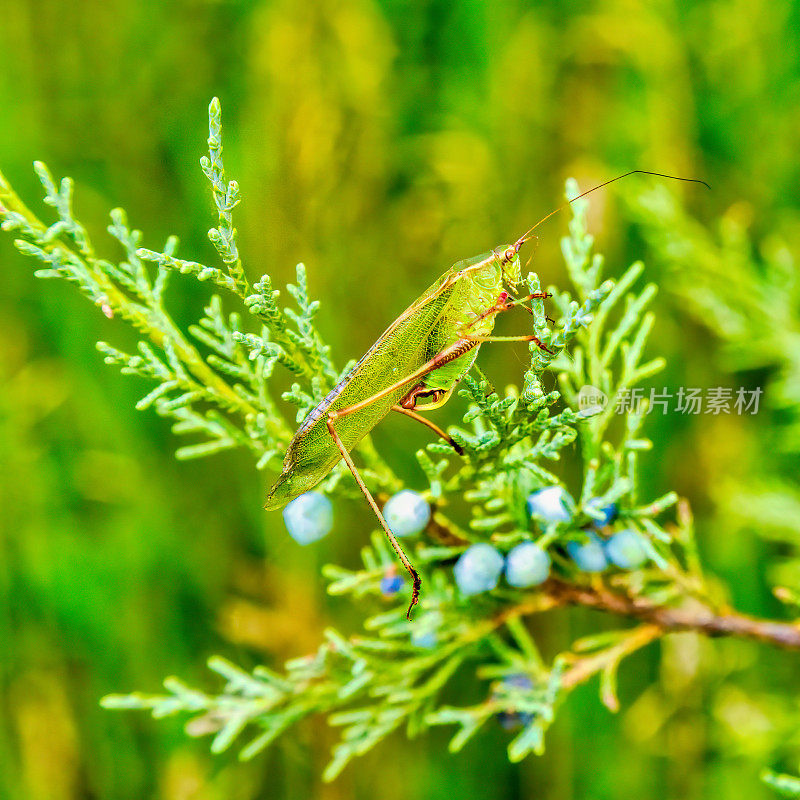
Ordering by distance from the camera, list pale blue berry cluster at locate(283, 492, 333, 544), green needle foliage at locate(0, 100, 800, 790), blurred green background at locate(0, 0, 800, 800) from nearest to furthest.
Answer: green needle foliage at locate(0, 100, 800, 790), pale blue berry cluster at locate(283, 492, 333, 544), blurred green background at locate(0, 0, 800, 800)

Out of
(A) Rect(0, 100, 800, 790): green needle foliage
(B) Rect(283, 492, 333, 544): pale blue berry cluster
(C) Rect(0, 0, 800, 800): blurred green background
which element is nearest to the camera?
(A) Rect(0, 100, 800, 790): green needle foliage

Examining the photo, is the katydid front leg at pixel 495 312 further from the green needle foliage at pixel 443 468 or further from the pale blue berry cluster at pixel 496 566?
the pale blue berry cluster at pixel 496 566

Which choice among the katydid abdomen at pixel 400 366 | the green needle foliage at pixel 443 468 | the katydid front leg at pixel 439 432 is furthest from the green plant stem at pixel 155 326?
the katydid front leg at pixel 439 432

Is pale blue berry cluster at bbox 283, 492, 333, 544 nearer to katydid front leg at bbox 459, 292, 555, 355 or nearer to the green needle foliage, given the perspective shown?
the green needle foliage

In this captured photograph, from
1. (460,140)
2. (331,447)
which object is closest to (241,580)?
(331,447)

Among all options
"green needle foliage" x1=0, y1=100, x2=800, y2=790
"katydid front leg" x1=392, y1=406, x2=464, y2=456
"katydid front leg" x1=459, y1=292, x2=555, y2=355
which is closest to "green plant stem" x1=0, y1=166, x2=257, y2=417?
"green needle foliage" x1=0, y1=100, x2=800, y2=790

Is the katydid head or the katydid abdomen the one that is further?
the katydid head

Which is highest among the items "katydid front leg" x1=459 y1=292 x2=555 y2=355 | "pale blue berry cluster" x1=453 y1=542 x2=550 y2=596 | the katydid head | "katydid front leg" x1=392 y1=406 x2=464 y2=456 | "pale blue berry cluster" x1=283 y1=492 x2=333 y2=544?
the katydid head

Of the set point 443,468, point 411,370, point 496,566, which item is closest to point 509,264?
point 411,370

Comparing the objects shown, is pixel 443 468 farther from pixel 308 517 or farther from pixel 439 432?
pixel 308 517
